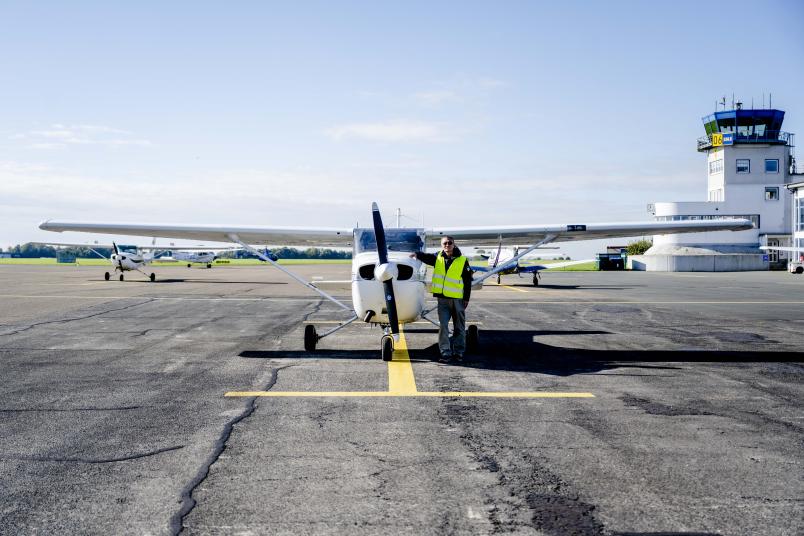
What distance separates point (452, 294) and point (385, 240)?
4.89 feet

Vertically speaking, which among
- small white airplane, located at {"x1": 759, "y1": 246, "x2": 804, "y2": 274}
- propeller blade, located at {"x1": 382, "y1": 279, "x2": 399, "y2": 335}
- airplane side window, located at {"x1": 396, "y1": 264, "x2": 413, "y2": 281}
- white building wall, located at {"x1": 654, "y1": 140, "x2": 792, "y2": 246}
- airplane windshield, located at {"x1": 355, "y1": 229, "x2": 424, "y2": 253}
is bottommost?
small white airplane, located at {"x1": 759, "y1": 246, "x2": 804, "y2": 274}

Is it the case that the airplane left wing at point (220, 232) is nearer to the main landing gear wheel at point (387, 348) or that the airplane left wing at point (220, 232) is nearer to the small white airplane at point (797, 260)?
the main landing gear wheel at point (387, 348)

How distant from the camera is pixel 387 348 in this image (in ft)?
31.4

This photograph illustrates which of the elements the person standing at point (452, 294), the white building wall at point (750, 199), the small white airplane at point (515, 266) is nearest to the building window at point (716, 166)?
the white building wall at point (750, 199)

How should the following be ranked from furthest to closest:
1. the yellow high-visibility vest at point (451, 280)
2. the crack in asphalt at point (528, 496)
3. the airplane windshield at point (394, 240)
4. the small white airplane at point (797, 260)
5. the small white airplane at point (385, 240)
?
the small white airplane at point (797, 260) < the airplane windshield at point (394, 240) < the yellow high-visibility vest at point (451, 280) < the small white airplane at point (385, 240) < the crack in asphalt at point (528, 496)

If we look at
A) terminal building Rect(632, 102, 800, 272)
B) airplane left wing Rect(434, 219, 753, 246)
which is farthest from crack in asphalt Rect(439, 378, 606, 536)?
terminal building Rect(632, 102, 800, 272)

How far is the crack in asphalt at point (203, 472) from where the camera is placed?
367cm

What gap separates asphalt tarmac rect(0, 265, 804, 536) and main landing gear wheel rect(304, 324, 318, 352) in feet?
0.68

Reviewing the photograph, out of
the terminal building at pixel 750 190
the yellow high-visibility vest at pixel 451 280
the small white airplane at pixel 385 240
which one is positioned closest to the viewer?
the small white airplane at pixel 385 240

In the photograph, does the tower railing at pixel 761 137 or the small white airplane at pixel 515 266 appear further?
the tower railing at pixel 761 137

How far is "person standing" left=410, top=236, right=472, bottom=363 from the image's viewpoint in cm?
992

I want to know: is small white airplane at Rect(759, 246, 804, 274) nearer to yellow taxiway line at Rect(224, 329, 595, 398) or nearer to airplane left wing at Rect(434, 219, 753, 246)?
airplane left wing at Rect(434, 219, 753, 246)

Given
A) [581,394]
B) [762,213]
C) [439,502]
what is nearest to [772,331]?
[581,394]

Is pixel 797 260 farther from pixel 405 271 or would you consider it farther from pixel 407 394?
pixel 407 394
